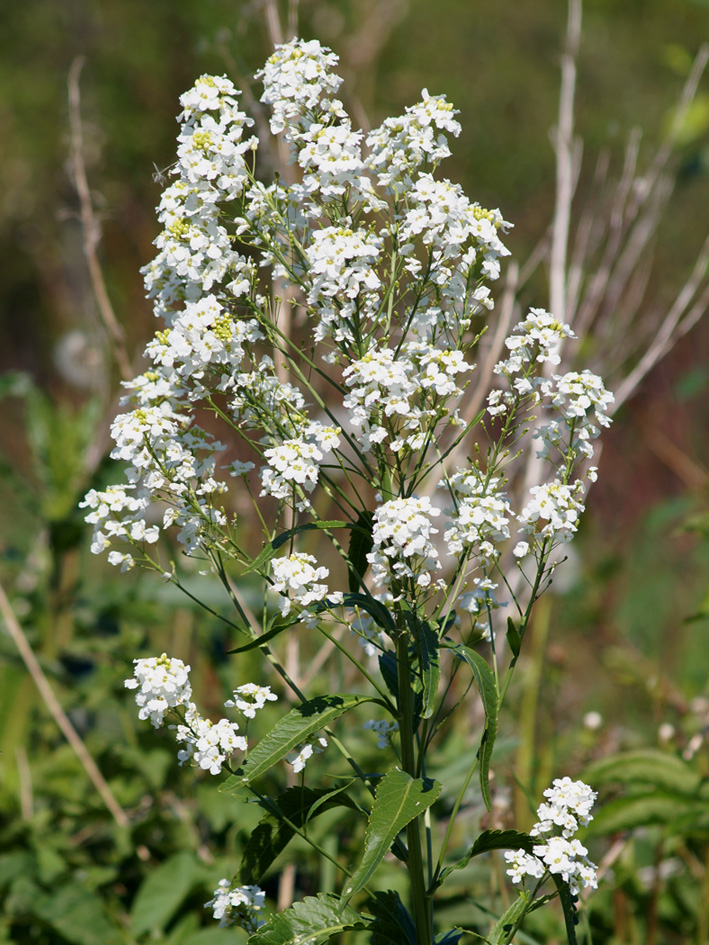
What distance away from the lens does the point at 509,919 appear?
1.30m

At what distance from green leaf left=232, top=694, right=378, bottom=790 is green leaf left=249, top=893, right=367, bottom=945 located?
22 cm

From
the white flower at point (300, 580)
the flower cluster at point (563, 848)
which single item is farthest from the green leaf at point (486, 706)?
the white flower at point (300, 580)

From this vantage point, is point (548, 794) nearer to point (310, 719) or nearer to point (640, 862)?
point (310, 719)

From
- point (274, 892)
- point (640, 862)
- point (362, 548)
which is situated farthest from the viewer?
point (640, 862)

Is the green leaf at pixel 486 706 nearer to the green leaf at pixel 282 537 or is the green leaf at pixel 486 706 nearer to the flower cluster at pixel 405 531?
the flower cluster at pixel 405 531

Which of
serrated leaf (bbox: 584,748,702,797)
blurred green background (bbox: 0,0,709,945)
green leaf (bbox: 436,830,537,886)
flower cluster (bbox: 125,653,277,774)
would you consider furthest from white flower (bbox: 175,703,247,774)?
serrated leaf (bbox: 584,748,702,797)

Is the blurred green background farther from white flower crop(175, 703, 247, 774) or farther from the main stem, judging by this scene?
white flower crop(175, 703, 247, 774)

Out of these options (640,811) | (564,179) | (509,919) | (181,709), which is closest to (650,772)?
(640,811)

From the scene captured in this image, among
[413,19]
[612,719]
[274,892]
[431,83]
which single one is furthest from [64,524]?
[413,19]

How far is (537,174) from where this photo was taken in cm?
1073

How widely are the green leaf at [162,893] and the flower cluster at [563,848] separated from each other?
112 centimetres

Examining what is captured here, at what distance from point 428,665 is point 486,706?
0.13 meters

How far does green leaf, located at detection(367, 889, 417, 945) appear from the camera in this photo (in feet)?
4.35

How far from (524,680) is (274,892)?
1063 mm
